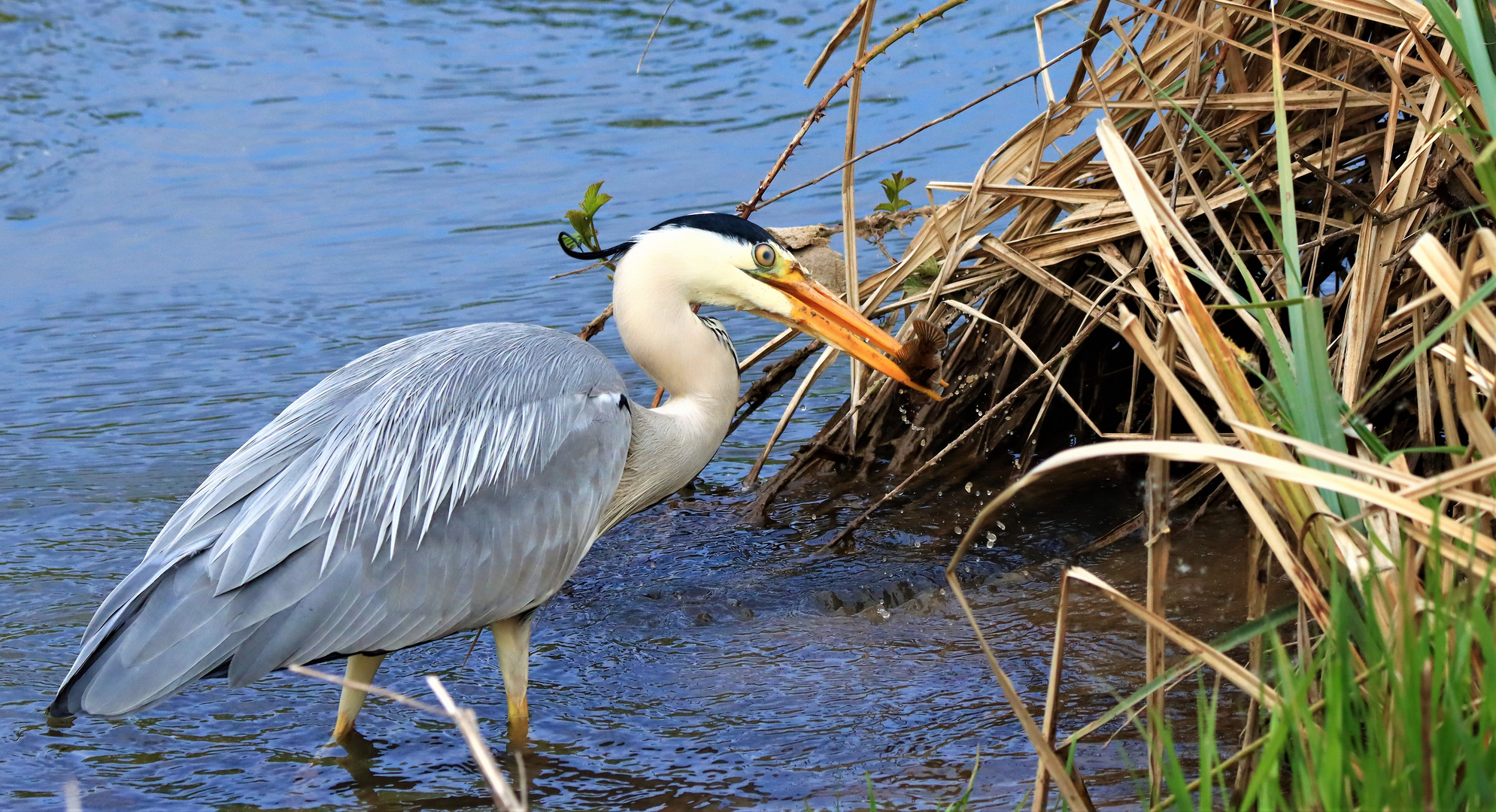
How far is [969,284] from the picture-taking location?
4.70m

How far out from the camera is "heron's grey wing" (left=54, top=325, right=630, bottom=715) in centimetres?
359

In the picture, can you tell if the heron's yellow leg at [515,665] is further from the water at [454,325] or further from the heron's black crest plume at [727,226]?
the heron's black crest plume at [727,226]

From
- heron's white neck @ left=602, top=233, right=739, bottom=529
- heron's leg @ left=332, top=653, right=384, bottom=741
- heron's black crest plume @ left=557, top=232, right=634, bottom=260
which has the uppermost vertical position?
heron's black crest plume @ left=557, top=232, right=634, bottom=260

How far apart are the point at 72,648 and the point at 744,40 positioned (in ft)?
29.0

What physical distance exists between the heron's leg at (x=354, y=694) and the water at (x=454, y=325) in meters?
0.07

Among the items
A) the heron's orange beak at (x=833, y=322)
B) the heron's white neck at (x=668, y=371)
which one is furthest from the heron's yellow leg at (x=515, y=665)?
the heron's orange beak at (x=833, y=322)

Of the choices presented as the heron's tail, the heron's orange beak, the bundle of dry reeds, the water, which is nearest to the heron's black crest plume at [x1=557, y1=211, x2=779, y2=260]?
the heron's orange beak

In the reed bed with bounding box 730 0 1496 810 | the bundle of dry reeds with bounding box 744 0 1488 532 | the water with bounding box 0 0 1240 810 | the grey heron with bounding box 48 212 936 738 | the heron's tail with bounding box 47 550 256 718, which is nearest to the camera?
the reed bed with bounding box 730 0 1496 810

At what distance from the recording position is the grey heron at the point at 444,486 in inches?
142

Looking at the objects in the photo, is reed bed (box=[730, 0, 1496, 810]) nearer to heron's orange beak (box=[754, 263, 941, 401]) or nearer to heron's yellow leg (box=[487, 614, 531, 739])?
heron's orange beak (box=[754, 263, 941, 401])

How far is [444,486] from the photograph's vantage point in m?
3.97

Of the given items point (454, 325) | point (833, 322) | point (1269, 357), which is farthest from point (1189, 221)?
point (454, 325)

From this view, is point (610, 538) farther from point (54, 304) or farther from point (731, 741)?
point (54, 304)

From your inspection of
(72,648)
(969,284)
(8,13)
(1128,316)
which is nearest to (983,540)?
(969,284)
